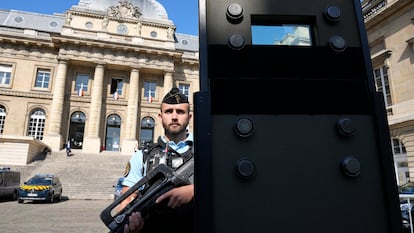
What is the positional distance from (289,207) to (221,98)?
1.43 feet

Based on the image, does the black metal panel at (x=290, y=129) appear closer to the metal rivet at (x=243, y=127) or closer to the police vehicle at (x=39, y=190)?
the metal rivet at (x=243, y=127)

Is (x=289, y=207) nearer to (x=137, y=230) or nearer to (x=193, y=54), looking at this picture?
(x=137, y=230)

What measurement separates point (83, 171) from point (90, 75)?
12.9 metres

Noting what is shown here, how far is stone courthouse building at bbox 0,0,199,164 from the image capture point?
27.2m

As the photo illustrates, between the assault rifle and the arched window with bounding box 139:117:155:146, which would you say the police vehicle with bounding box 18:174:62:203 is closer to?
the assault rifle

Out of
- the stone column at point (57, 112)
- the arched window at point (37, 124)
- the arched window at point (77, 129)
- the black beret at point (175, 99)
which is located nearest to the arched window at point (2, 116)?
the arched window at point (37, 124)

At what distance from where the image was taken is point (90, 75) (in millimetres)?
29656

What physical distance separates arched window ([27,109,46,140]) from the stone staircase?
425 centimetres

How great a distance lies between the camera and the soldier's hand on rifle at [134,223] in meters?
1.64

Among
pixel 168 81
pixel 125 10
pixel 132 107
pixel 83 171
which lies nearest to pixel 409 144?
pixel 83 171

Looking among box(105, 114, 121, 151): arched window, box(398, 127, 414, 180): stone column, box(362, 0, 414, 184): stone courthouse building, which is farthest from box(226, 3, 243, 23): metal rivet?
box(105, 114, 121, 151): arched window

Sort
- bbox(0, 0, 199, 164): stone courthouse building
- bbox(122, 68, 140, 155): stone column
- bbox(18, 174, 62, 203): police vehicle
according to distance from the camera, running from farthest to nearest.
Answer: bbox(122, 68, 140, 155): stone column < bbox(0, 0, 199, 164): stone courthouse building < bbox(18, 174, 62, 203): police vehicle

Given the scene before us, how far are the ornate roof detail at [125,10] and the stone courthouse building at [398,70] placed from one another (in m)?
24.3

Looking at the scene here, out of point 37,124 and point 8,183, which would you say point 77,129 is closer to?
point 37,124
